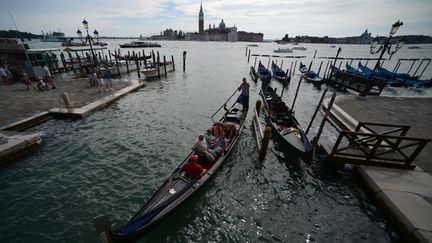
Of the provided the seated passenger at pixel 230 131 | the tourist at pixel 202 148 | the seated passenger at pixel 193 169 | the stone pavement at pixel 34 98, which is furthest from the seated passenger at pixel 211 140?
the stone pavement at pixel 34 98

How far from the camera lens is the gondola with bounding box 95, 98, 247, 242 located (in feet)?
13.2

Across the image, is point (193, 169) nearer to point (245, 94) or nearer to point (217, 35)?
point (245, 94)

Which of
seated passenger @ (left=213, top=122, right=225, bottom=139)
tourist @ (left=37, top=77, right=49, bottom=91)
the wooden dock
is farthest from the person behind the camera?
tourist @ (left=37, top=77, right=49, bottom=91)

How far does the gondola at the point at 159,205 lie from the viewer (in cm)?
404

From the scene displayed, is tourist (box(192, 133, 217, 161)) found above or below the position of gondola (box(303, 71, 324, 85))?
Answer: above

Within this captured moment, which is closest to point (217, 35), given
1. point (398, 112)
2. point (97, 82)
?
point (97, 82)

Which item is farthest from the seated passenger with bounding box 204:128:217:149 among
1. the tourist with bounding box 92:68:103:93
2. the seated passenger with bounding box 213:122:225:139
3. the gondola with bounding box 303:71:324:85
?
the gondola with bounding box 303:71:324:85

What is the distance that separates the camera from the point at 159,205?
518cm

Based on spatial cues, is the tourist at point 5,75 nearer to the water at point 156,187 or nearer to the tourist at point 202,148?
the water at point 156,187

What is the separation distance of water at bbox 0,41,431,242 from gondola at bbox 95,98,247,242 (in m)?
0.69

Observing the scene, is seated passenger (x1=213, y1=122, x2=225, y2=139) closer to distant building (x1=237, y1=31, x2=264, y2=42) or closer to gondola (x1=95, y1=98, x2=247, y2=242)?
gondola (x1=95, y1=98, x2=247, y2=242)

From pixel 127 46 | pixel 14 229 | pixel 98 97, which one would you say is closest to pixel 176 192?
pixel 14 229

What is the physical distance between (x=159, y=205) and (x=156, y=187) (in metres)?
2.00

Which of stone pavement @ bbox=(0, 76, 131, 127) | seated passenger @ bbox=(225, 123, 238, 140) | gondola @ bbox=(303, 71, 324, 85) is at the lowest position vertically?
gondola @ bbox=(303, 71, 324, 85)
